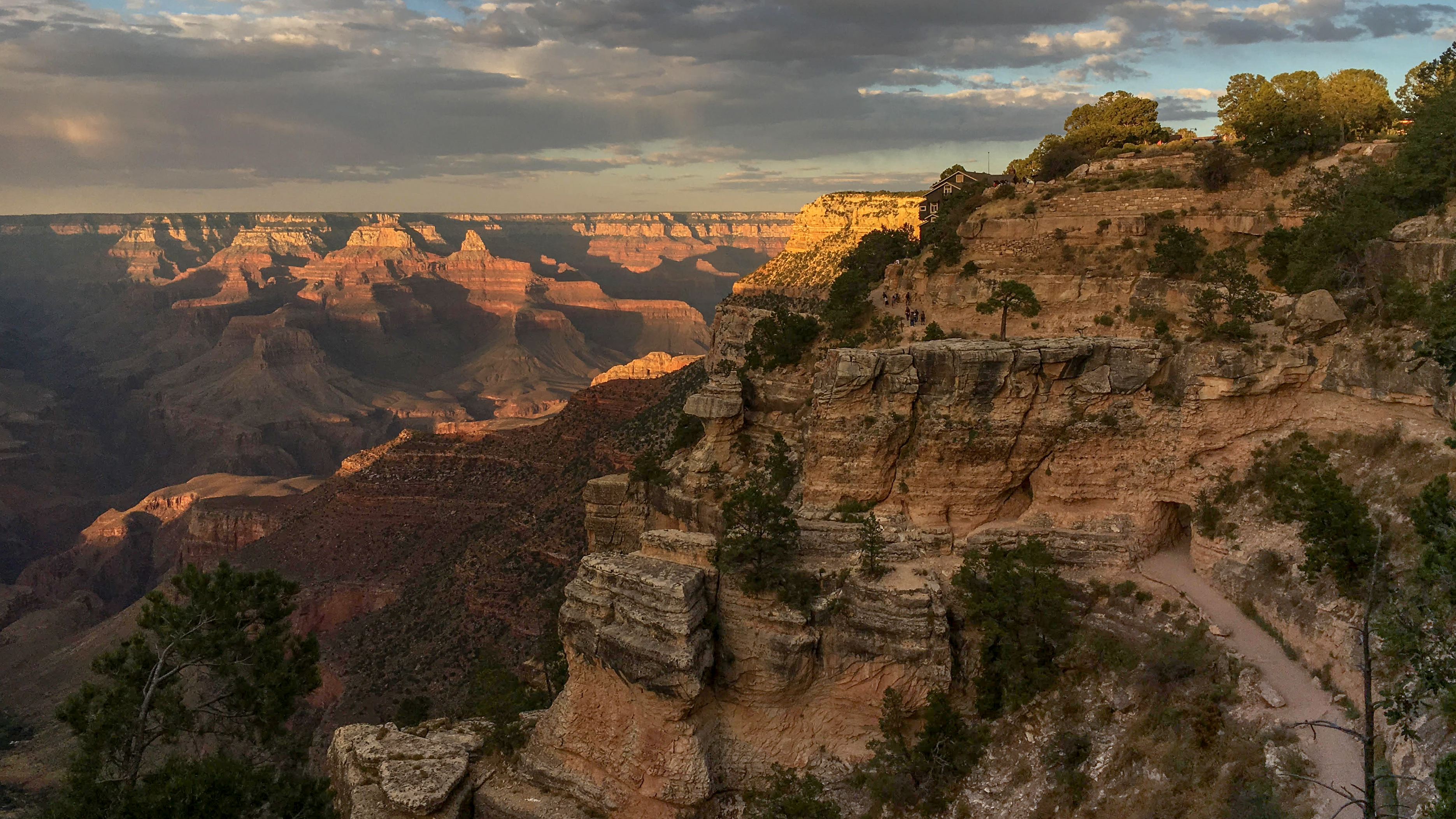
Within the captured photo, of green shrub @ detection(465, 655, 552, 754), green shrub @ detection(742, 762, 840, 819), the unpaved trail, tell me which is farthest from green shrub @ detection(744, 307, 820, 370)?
green shrub @ detection(742, 762, 840, 819)

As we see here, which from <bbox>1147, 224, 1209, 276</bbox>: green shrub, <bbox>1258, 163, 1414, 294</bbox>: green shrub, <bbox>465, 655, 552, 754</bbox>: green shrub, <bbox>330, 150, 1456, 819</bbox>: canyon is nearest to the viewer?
<bbox>330, 150, 1456, 819</bbox>: canyon

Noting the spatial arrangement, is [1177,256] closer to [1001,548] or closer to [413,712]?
[1001,548]

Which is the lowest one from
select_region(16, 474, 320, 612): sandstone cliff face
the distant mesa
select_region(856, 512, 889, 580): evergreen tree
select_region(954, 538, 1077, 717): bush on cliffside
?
select_region(16, 474, 320, 612): sandstone cliff face

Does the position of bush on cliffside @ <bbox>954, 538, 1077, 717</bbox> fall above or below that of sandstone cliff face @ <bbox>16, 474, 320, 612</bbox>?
above

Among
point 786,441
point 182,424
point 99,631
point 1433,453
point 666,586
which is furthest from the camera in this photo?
point 182,424

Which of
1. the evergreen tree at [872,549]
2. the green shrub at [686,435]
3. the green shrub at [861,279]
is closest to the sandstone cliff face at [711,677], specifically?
the evergreen tree at [872,549]

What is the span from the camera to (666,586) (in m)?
27.1

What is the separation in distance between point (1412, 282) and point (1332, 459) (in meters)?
5.78

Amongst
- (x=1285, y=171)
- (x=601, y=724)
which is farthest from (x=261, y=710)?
(x=1285, y=171)

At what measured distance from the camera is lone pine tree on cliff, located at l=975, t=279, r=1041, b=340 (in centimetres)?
3378

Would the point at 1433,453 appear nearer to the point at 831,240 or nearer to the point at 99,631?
the point at 831,240

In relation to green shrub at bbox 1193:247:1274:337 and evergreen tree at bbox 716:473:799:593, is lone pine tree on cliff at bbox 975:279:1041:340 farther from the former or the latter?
evergreen tree at bbox 716:473:799:593

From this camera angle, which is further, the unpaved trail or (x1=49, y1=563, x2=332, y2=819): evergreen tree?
(x1=49, y1=563, x2=332, y2=819): evergreen tree

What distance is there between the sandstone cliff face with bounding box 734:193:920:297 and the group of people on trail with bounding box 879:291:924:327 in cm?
3838
